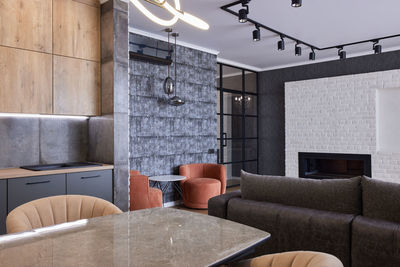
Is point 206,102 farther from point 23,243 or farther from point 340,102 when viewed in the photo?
point 23,243

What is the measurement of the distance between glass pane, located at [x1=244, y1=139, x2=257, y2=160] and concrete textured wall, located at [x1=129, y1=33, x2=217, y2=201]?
1.48 metres

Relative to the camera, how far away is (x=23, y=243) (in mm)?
1128

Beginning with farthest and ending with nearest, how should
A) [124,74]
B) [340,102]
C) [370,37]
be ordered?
1. [340,102]
2. [370,37]
3. [124,74]

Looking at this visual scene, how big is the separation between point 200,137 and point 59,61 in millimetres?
2991

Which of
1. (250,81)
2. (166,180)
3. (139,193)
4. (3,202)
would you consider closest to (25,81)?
(3,202)

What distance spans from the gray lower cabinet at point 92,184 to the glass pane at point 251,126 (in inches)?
177

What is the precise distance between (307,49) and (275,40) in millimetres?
979

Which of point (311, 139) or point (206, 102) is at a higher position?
point (206, 102)

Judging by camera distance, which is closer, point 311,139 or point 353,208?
point 353,208

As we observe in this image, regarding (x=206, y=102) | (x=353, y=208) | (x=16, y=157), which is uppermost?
(x=206, y=102)

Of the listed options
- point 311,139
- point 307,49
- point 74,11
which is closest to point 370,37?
point 307,49

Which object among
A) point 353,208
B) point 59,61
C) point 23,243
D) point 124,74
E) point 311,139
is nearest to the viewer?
point 23,243

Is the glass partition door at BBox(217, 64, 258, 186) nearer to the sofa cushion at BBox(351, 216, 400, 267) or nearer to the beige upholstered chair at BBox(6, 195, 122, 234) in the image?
the sofa cushion at BBox(351, 216, 400, 267)

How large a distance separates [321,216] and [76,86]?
268 cm
